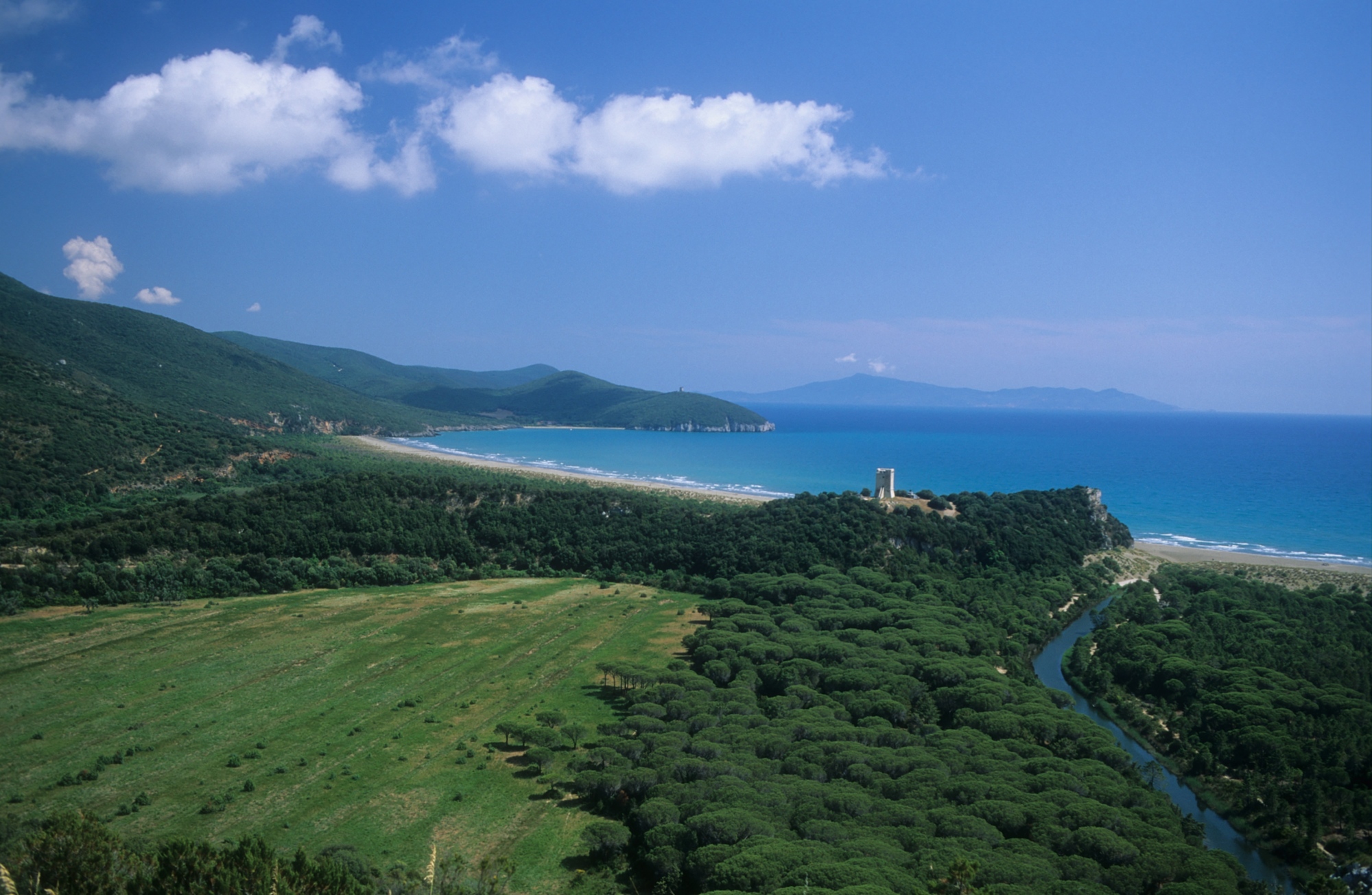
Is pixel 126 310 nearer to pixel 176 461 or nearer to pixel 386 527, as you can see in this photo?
pixel 176 461

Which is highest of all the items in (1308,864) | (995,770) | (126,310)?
(126,310)

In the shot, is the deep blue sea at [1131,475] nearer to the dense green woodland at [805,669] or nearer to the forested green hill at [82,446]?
the dense green woodland at [805,669]

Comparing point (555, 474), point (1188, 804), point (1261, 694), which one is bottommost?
point (1188, 804)

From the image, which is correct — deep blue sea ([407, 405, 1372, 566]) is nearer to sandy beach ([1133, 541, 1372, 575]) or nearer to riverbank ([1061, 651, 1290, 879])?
sandy beach ([1133, 541, 1372, 575])

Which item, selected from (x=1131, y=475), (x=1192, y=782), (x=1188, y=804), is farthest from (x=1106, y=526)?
(x=1131, y=475)

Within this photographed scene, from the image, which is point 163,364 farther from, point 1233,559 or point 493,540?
point 1233,559

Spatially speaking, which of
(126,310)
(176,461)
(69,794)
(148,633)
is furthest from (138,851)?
(126,310)

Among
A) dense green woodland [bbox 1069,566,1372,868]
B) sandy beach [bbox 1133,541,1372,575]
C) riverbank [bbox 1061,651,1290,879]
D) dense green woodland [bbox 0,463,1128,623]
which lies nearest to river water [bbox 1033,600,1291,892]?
riverbank [bbox 1061,651,1290,879]
